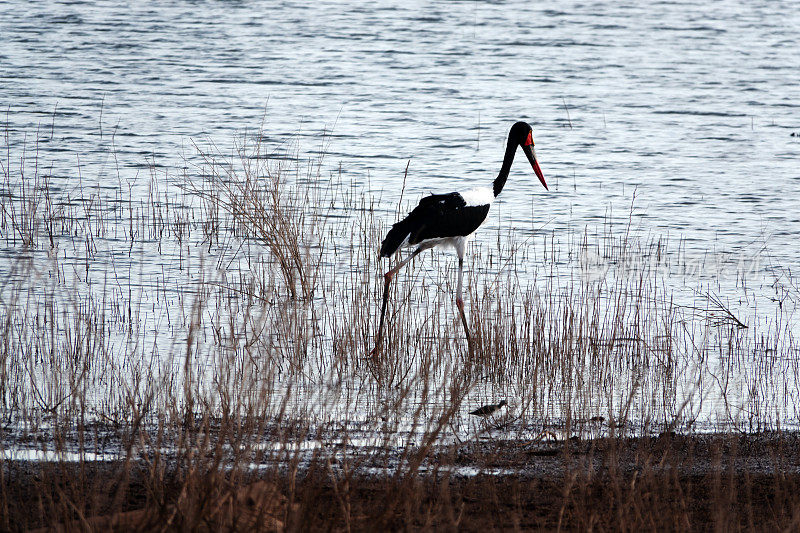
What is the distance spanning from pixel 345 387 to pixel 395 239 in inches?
61.3

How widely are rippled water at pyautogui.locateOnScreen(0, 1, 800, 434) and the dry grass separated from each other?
55.3 inches

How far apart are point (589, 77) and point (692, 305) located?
50.0ft

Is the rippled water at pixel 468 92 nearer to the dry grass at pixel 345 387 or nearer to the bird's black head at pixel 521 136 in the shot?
the bird's black head at pixel 521 136

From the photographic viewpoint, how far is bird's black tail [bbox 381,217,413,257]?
26.5 feet

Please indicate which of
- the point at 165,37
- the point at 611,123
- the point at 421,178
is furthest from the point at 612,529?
the point at 165,37

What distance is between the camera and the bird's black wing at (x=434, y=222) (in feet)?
26.7

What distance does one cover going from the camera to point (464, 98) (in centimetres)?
2162

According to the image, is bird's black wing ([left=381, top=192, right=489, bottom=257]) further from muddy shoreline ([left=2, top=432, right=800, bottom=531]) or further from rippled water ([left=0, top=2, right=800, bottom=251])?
rippled water ([left=0, top=2, right=800, bottom=251])

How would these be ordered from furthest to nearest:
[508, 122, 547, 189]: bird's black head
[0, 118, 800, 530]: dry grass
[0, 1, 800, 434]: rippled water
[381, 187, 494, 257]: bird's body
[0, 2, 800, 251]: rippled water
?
[0, 2, 800, 251]: rippled water → [0, 1, 800, 434]: rippled water → [508, 122, 547, 189]: bird's black head → [381, 187, 494, 257]: bird's body → [0, 118, 800, 530]: dry grass

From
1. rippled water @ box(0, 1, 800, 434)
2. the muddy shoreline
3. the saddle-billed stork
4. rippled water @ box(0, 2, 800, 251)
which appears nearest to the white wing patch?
the saddle-billed stork

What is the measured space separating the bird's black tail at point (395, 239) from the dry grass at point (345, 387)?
1.18 ft

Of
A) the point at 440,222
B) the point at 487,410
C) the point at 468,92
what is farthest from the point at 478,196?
the point at 468,92

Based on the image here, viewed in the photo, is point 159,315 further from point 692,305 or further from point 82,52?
point 82,52

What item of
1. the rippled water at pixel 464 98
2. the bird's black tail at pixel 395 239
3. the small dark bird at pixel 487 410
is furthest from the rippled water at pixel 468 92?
the small dark bird at pixel 487 410
